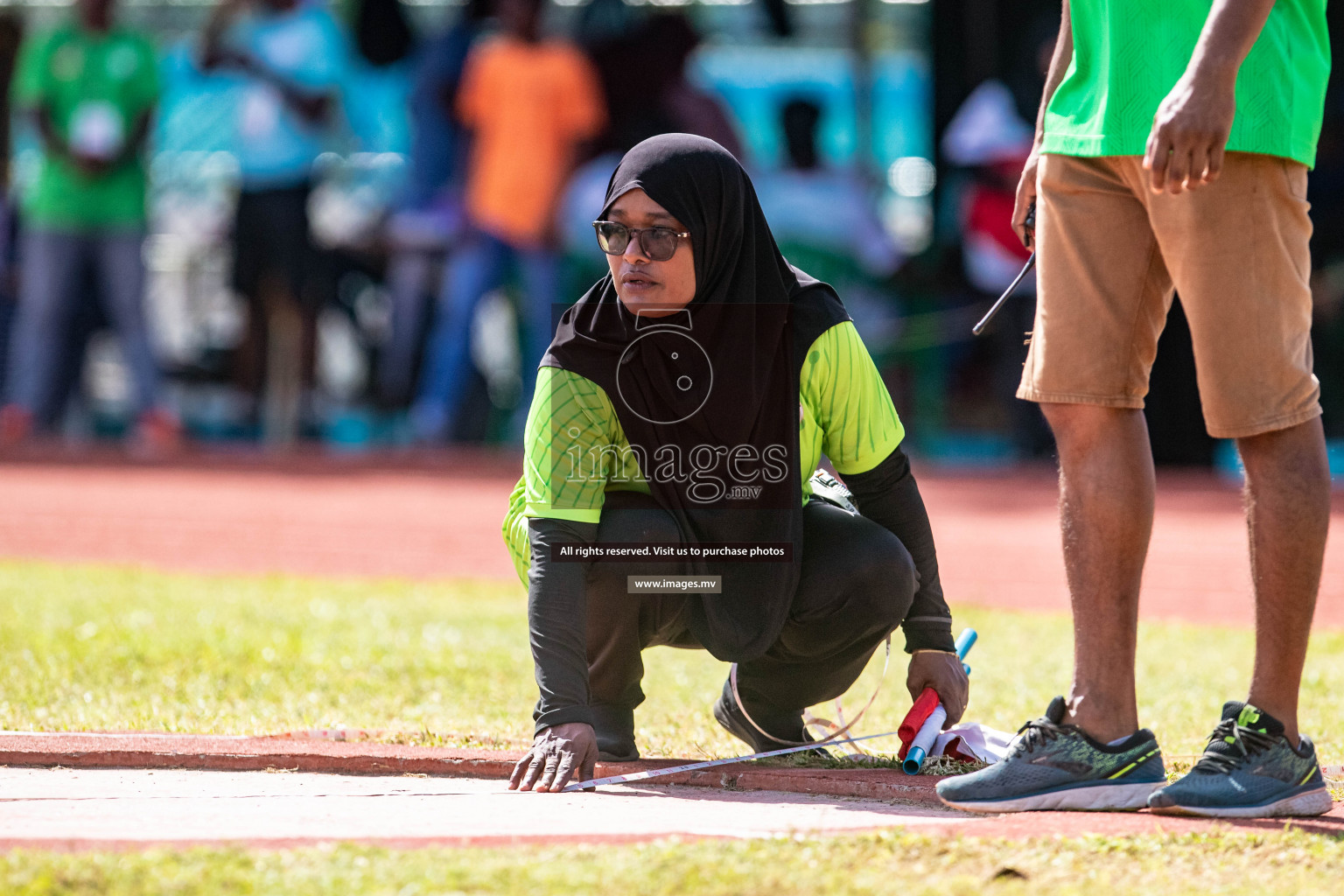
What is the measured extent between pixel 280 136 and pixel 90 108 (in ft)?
3.93

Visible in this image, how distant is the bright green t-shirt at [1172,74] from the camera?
279 cm

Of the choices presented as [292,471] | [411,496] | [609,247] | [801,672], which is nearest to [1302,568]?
[801,672]

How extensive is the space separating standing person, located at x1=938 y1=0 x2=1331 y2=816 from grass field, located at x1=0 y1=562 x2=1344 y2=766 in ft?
2.10

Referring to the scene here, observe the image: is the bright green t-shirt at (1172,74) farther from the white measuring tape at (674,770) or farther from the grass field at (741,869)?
the white measuring tape at (674,770)

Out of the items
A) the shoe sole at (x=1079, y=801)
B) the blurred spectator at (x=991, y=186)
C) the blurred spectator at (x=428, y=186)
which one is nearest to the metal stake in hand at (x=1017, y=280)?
the shoe sole at (x=1079, y=801)

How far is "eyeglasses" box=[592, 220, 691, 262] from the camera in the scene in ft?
10.1

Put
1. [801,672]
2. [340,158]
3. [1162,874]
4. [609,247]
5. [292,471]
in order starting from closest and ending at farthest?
[1162,874] < [609,247] < [801,672] < [292,471] < [340,158]

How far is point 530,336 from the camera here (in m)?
11.5

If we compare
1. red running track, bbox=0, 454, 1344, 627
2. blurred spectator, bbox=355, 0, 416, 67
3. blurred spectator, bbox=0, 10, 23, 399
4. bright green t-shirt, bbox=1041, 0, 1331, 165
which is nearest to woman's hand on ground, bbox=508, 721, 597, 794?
bright green t-shirt, bbox=1041, 0, 1331, 165

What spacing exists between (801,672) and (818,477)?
432 millimetres

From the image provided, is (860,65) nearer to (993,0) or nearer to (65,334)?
(993,0)

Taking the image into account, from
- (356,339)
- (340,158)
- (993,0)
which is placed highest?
(993,0)

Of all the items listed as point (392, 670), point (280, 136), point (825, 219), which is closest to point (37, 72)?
point (280, 136)

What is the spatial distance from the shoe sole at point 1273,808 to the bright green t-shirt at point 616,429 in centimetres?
92
